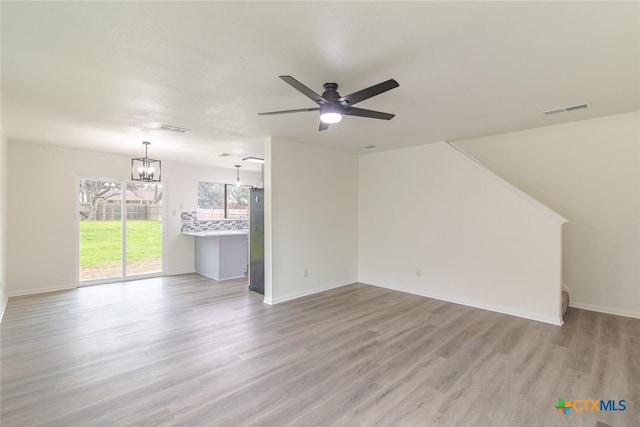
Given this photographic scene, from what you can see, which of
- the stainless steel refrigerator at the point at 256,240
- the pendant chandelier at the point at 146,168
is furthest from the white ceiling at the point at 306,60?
the stainless steel refrigerator at the point at 256,240

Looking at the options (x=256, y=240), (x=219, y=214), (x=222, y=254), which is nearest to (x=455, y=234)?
(x=256, y=240)

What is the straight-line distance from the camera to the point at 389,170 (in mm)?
5516

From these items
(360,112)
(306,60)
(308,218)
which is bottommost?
(308,218)

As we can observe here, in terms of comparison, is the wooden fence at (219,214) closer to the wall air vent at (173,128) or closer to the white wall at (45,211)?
the white wall at (45,211)

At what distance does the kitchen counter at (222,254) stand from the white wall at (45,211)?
2.03 meters

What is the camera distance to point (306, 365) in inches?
107

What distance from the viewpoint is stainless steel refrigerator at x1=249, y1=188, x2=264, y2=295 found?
514cm

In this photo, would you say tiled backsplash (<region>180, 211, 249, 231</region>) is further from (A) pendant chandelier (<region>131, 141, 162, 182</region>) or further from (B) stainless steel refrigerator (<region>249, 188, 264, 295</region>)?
(B) stainless steel refrigerator (<region>249, 188, 264, 295</region>)

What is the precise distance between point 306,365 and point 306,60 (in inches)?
103

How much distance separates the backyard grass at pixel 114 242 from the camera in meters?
5.64

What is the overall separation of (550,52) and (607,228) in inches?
129

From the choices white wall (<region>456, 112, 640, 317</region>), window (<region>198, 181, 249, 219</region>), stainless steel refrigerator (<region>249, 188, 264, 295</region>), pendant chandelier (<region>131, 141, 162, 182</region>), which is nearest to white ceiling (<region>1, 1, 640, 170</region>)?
white wall (<region>456, 112, 640, 317</region>)

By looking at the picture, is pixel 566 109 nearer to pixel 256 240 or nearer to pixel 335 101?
pixel 335 101

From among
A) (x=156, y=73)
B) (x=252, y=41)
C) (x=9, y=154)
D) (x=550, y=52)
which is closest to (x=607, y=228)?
(x=550, y=52)
